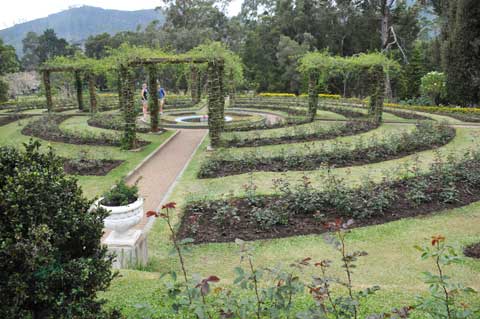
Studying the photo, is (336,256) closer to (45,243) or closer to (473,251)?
(473,251)

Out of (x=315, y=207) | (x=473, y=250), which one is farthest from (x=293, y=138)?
(x=473, y=250)

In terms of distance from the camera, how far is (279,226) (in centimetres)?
650

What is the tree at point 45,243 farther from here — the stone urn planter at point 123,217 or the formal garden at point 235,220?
the stone urn planter at point 123,217

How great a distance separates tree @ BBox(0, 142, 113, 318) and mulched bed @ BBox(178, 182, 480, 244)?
300 centimetres

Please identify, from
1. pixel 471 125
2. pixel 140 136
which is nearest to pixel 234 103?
pixel 140 136

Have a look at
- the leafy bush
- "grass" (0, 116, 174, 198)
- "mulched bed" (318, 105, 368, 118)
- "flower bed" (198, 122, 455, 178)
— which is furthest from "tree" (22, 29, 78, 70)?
the leafy bush

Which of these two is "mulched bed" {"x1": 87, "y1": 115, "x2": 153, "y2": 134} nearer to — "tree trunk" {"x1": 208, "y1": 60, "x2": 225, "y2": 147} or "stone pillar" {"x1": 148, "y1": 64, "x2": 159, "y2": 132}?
"stone pillar" {"x1": 148, "y1": 64, "x2": 159, "y2": 132}

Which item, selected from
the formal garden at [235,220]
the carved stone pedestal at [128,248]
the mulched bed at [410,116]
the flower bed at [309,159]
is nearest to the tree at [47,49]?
the formal garden at [235,220]

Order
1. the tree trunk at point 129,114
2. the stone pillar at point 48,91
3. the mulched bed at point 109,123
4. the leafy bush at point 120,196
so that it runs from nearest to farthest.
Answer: the leafy bush at point 120,196
the tree trunk at point 129,114
the mulched bed at point 109,123
the stone pillar at point 48,91

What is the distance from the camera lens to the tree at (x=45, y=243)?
2496 mm

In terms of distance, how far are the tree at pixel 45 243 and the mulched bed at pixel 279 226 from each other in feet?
9.86

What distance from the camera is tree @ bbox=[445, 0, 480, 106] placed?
18203 mm

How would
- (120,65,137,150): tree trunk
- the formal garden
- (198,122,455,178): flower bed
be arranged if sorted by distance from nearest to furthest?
1. the formal garden
2. (198,122,455,178): flower bed
3. (120,65,137,150): tree trunk

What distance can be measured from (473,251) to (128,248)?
183 inches
